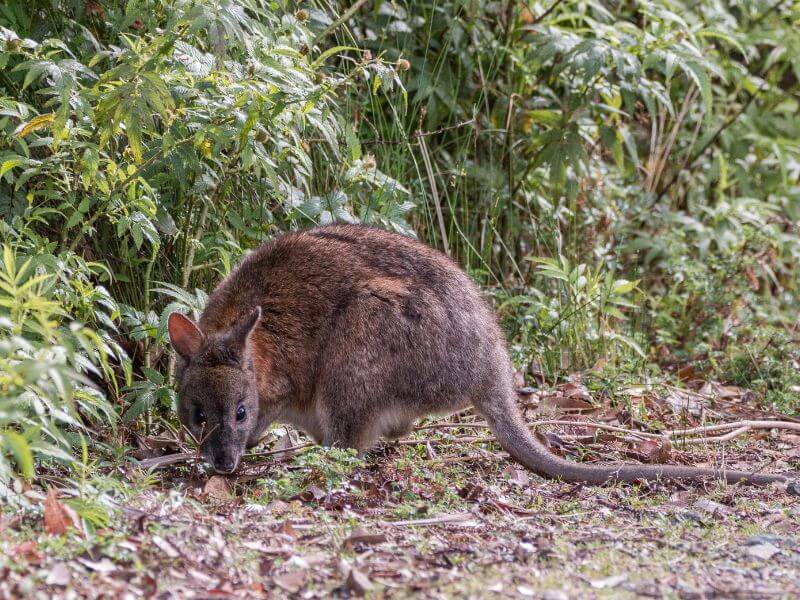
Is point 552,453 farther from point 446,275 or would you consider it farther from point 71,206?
point 71,206

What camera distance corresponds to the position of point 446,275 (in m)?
→ 5.34

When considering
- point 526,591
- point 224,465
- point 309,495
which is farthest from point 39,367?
point 224,465

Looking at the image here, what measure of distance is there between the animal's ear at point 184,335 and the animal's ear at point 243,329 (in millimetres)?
145

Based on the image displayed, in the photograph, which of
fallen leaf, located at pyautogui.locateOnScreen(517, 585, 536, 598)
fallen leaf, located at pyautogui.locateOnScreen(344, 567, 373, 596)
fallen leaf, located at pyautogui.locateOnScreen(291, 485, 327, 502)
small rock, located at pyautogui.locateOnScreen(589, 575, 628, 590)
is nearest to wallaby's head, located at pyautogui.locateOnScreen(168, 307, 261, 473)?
fallen leaf, located at pyautogui.locateOnScreen(291, 485, 327, 502)

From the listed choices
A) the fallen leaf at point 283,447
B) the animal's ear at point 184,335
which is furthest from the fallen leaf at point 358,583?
the fallen leaf at point 283,447

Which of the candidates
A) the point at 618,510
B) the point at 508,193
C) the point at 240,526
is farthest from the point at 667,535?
the point at 508,193

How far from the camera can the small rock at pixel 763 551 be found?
3.93m

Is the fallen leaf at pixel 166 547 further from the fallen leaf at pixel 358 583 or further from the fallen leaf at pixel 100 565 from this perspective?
the fallen leaf at pixel 358 583

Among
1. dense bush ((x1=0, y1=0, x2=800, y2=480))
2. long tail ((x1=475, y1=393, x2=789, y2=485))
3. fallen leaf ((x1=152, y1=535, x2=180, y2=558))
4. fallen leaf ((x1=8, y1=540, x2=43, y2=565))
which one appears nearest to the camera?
fallen leaf ((x1=8, y1=540, x2=43, y2=565))

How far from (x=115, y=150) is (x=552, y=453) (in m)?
2.64

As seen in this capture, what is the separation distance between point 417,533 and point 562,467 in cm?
115

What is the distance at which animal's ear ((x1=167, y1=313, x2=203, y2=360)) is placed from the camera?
4820mm

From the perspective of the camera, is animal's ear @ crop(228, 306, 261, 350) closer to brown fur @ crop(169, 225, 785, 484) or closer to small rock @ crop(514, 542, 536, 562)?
brown fur @ crop(169, 225, 785, 484)

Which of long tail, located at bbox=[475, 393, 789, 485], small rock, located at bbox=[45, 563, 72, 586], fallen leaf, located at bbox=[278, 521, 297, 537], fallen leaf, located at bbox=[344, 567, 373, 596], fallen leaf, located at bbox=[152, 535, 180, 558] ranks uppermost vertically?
small rock, located at bbox=[45, 563, 72, 586]
